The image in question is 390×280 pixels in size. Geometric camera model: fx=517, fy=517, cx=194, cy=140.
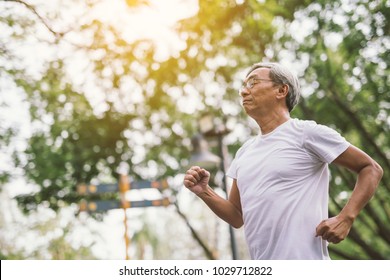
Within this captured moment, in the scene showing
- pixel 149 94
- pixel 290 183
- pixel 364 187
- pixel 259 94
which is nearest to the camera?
pixel 364 187

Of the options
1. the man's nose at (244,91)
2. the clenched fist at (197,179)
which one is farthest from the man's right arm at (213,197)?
the man's nose at (244,91)

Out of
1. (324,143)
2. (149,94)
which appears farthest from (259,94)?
(149,94)

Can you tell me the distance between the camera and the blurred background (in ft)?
22.7

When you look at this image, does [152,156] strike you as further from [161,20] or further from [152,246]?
[152,246]

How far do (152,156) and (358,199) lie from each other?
10294 millimetres

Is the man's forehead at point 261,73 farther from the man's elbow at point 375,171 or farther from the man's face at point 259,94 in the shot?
the man's elbow at point 375,171

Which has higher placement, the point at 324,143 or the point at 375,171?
the point at 324,143

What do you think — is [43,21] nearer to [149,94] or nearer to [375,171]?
[149,94]

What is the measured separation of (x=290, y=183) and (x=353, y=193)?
23 centimetres

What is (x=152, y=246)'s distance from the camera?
32.2 m

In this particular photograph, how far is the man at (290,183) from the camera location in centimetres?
190

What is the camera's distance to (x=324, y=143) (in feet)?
6.46
